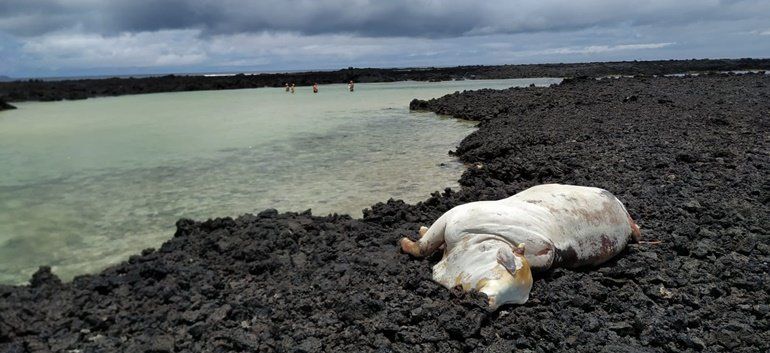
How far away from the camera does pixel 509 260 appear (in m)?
4.86

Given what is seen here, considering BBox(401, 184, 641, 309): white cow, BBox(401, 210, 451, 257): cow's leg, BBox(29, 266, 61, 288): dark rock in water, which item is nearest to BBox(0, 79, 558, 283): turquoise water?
BBox(29, 266, 61, 288): dark rock in water

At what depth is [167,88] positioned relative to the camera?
58062 mm

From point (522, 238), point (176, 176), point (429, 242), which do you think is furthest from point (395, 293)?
point (176, 176)

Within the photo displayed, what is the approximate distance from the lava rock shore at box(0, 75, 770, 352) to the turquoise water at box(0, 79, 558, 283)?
154 centimetres

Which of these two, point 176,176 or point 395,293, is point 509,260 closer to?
point 395,293

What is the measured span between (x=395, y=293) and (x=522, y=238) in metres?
1.32

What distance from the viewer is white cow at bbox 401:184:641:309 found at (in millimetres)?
4859

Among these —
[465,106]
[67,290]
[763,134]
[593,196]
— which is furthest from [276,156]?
[465,106]

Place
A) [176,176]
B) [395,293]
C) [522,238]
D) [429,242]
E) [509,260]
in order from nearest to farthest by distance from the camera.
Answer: [509,260], [395,293], [522,238], [429,242], [176,176]

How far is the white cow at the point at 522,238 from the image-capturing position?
191 inches

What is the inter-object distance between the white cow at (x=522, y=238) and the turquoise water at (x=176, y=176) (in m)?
3.78

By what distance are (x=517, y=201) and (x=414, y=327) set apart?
6.81 feet

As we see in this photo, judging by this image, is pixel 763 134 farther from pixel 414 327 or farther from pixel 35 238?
pixel 35 238

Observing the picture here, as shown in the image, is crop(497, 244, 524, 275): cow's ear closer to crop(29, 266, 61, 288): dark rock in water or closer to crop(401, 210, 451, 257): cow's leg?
crop(401, 210, 451, 257): cow's leg
